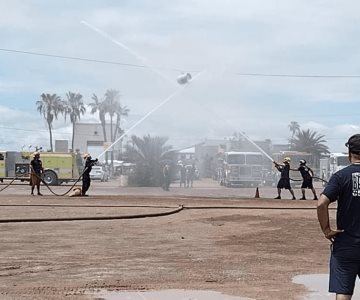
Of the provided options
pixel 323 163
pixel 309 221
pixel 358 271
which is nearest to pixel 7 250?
pixel 358 271

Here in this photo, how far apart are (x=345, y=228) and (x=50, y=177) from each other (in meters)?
37.6

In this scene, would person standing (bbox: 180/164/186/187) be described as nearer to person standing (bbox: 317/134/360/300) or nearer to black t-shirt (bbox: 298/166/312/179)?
black t-shirt (bbox: 298/166/312/179)

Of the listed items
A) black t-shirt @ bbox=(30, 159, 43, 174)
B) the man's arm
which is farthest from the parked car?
the man's arm

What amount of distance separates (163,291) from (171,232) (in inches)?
242

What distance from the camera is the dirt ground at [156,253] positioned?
798 cm

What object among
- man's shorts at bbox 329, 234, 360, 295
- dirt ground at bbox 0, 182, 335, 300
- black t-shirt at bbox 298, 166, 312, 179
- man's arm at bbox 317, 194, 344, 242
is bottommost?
dirt ground at bbox 0, 182, 335, 300

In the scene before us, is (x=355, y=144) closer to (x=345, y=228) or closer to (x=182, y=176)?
(x=345, y=228)

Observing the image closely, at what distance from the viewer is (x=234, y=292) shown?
7.61 metres

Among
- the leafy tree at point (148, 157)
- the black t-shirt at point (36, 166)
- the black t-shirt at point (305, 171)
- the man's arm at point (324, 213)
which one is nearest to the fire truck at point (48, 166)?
the leafy tree at point (148, 157)

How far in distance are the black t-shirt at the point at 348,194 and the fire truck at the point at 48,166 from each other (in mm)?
36863

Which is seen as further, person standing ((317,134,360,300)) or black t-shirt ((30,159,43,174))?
black t-shirt ((30,159,43,174))

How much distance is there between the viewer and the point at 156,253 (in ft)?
35.2

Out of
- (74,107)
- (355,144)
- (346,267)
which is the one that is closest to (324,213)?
(346,267)

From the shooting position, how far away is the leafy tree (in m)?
44.3
